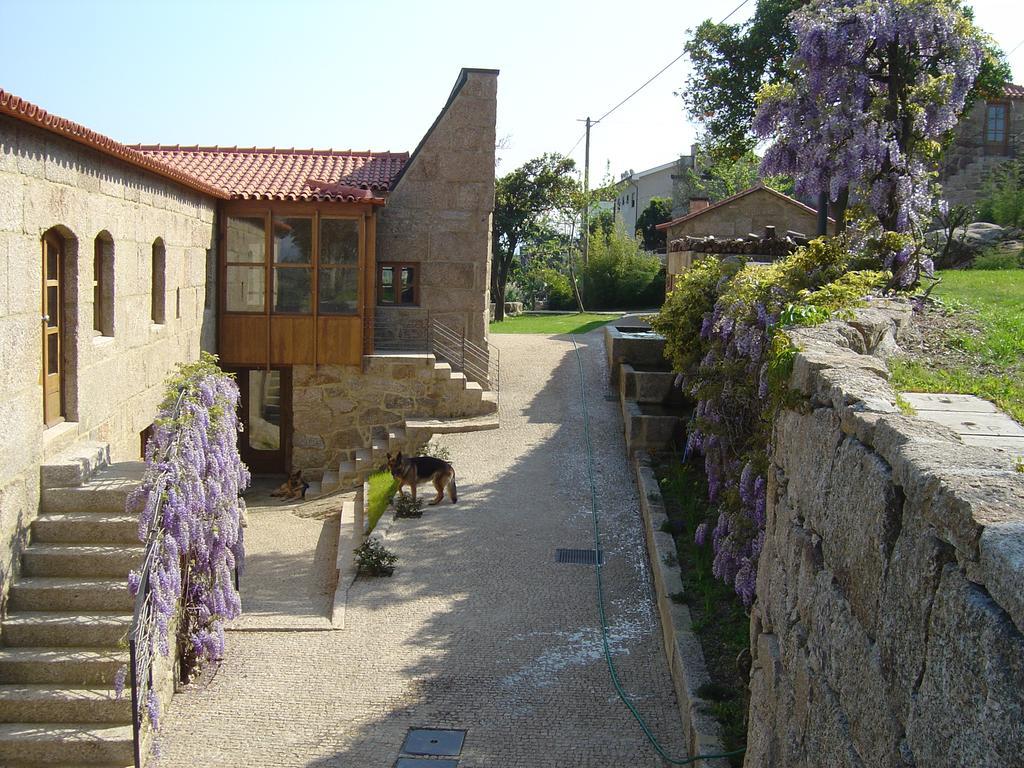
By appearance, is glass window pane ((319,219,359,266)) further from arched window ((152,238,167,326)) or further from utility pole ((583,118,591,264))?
utility pole ((583,118,591,264))

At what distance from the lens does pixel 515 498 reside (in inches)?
507

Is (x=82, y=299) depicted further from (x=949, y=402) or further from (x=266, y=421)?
(x=949, y=402)

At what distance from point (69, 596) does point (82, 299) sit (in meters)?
3.22

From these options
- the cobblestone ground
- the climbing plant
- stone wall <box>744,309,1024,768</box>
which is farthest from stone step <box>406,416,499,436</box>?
stone wall <box>744,309,1024,768</box>

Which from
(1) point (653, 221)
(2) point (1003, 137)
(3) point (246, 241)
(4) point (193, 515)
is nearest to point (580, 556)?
(4) point (193, 515)

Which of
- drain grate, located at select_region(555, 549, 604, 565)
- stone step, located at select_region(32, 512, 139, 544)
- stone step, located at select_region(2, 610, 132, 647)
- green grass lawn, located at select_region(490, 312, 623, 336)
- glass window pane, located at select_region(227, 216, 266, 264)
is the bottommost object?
drain grate, located at select_region(555, 549, 604, 565)

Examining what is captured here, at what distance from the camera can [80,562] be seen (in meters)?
8.27

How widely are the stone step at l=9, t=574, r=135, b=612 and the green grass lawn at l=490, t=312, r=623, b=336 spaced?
55.9ft

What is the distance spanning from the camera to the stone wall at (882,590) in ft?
7.29

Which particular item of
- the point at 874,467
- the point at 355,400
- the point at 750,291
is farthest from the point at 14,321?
the point at 355,400

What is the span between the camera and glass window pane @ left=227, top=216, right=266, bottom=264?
16359 millimetres

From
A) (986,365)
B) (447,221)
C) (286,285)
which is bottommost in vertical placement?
(986,365)

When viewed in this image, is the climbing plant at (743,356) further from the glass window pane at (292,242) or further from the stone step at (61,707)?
the glass window pane at (292,242)

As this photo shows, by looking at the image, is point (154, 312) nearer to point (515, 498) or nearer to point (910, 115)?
point (515, 498)
